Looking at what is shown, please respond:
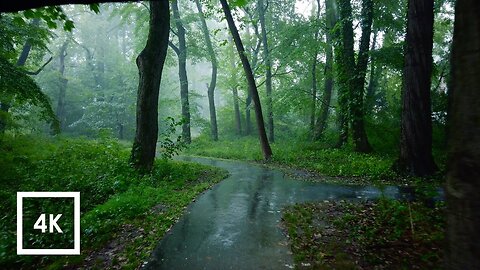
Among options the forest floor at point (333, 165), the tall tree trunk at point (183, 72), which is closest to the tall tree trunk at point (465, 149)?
the forest floor at point (333, 165)

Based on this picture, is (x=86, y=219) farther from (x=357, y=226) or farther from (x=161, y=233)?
(x=357, y=226)

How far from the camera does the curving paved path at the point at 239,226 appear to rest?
4.95 metres

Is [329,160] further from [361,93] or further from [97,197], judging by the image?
[97,197]

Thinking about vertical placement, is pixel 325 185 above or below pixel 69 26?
below

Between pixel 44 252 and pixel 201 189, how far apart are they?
4.83 m

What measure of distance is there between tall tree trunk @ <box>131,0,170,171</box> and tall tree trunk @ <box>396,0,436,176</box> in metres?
8.90

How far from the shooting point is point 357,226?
19.8ft

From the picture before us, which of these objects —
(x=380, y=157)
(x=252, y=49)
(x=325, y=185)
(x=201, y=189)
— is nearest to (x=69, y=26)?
(x=201, y=189)

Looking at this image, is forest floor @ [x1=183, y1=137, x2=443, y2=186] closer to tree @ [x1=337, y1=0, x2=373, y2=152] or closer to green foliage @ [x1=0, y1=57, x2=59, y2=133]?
tree @ [x1=337, y1=0, x2=373, y2=152]

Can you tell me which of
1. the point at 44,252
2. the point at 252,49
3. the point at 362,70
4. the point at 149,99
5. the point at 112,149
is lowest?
the point at 44,252

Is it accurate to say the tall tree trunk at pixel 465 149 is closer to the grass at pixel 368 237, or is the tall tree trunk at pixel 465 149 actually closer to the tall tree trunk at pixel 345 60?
the grass at pixel 368 237

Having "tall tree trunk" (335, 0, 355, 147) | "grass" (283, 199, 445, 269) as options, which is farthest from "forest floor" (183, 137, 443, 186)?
"tall tree trunk" (335, 0, 355, 147)

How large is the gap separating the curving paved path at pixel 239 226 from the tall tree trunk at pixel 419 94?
6.59 feet

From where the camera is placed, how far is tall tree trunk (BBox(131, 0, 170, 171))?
1120 centimetres
